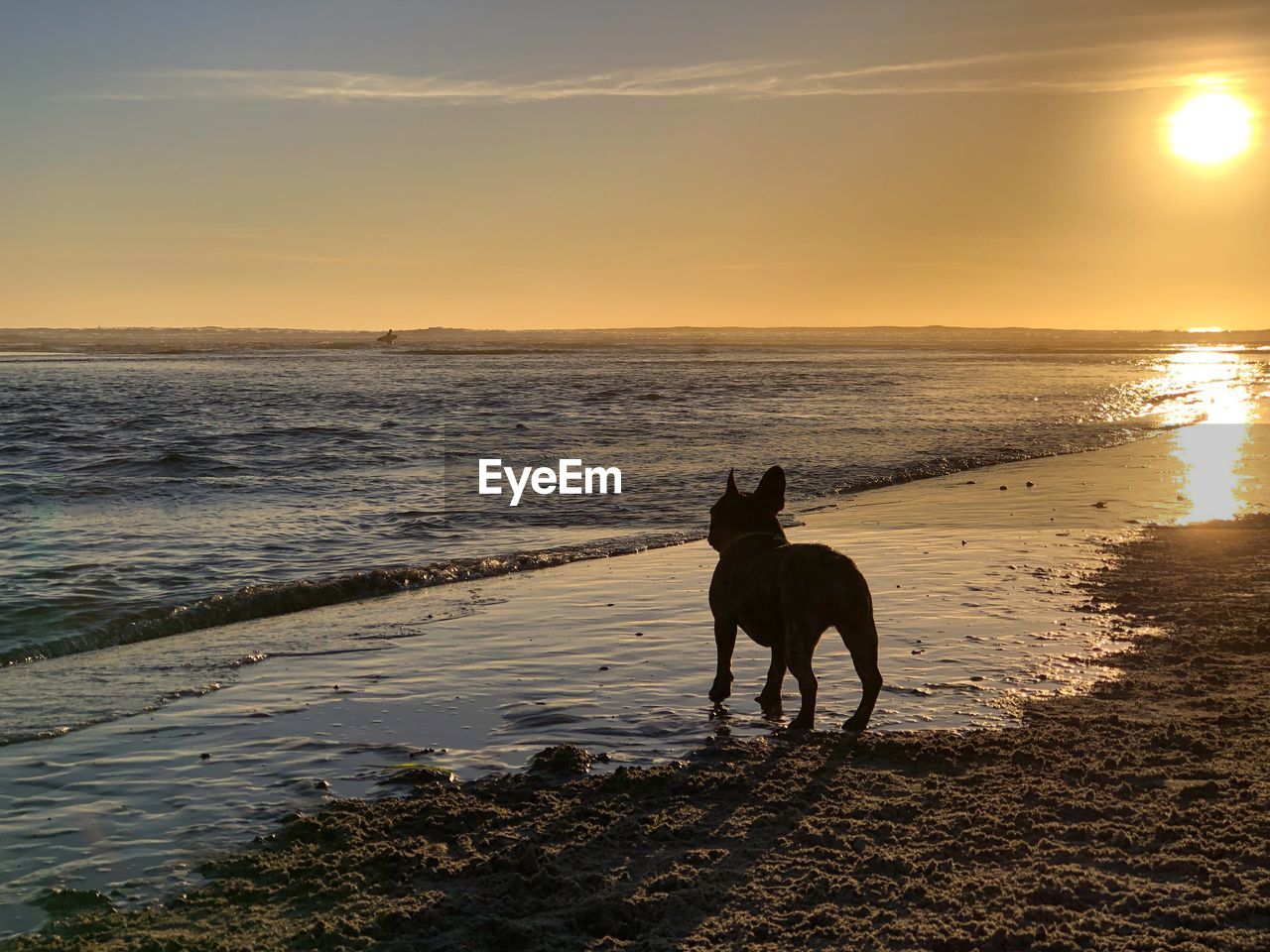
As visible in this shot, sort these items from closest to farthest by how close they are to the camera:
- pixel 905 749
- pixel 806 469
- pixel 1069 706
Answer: pixel 905 749
pixel 1069 706
pixel 806 469

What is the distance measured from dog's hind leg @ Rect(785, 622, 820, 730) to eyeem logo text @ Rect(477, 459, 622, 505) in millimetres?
12452

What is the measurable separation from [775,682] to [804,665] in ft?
1.85

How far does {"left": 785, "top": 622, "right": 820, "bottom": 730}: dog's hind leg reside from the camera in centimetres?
730

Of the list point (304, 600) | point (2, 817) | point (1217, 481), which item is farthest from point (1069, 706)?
point (1217, 481)

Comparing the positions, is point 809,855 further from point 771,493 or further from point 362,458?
point 362,458

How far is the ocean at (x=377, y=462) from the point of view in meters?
12.8

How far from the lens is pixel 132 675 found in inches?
369

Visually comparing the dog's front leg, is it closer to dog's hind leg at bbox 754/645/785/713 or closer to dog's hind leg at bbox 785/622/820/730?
dog's hind leg at bbox 754/645/785/713

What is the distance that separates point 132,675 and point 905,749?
6.19 meters

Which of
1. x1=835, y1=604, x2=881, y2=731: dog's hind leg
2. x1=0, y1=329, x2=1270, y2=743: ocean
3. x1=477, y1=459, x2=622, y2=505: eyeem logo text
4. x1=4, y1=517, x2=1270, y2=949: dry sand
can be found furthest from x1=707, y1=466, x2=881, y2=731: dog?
x1=477, y1=459, x2=622, y2=505: eyeem logo text

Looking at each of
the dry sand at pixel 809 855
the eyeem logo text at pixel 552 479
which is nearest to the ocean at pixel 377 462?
the eyeem logo text at pixel 552 479

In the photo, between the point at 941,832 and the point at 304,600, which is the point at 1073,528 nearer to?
the point at 304,600

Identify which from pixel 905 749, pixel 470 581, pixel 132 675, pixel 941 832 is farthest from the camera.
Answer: pixel 470 581

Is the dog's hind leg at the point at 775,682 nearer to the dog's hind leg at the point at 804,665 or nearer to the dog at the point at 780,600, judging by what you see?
the dog at the point at 780,600
